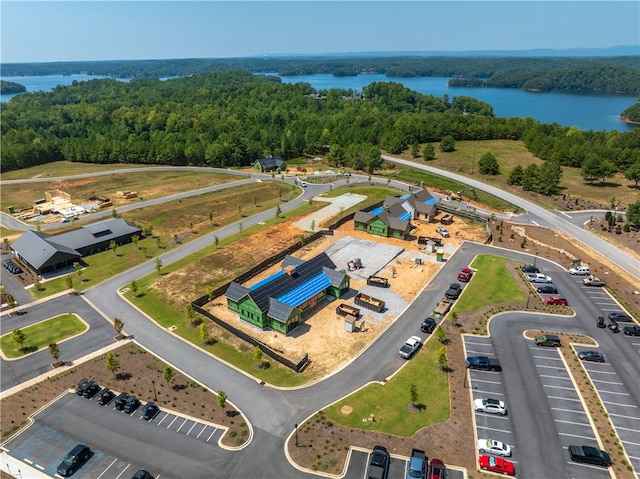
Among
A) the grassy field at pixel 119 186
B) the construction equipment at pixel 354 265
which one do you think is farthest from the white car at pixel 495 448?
the grassy field at pixel 119 186

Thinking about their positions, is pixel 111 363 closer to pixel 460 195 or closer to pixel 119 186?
pixel 119 186

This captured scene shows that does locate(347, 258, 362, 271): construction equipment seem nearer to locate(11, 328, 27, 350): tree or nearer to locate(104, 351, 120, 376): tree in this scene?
locate(104, 351, 120, 376): tree

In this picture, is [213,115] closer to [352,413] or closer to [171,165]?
[171,165]

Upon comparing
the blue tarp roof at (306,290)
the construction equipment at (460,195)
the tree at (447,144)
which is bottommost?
the construction equipment at (460,195)

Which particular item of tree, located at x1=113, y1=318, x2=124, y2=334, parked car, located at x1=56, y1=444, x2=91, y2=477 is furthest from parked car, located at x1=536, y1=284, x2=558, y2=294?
parked car, located at x1=56, y1=444, x2=91, y2=477

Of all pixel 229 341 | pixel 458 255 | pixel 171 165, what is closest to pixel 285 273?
pixel 229 341

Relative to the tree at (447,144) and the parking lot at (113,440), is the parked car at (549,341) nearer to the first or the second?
the parking lot at (113,440)
